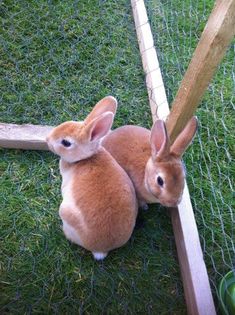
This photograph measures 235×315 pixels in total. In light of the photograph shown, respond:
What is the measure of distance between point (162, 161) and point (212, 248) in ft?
1.74

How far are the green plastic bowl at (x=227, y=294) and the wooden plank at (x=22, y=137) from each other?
106cm

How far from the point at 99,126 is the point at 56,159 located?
0.49m

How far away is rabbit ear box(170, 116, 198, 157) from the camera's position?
5.25 feet

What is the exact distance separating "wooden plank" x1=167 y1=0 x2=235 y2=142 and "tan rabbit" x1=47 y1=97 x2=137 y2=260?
284 mm

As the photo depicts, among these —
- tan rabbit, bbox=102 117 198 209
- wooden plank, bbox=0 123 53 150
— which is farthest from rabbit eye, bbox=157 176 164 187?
wooden plank, bbox=0 123 53 150

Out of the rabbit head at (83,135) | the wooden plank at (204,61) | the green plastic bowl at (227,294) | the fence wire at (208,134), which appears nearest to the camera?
the wooden plank at (204,61)

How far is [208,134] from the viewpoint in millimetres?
2279

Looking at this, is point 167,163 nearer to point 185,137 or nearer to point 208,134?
point 185,137

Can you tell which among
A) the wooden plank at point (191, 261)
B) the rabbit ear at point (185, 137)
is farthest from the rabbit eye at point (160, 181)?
the wooden plank at point (191, 261)

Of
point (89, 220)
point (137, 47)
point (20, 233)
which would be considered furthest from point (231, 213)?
point (137, 47)

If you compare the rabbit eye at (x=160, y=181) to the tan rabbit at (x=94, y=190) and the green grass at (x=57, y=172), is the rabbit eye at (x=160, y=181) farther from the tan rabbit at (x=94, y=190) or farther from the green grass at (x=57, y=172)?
the green grass at (x=57, y=172)

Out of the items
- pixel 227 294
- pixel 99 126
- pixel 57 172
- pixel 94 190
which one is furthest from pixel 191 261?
pixel 57 172

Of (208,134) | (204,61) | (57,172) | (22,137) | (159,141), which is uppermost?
(204,61)

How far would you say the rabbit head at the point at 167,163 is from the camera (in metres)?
1.60
